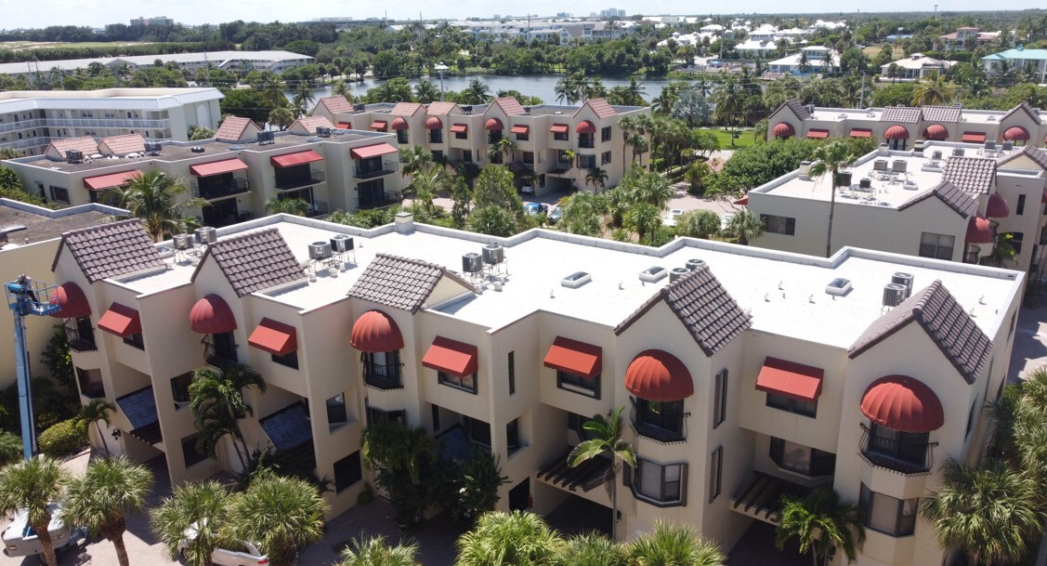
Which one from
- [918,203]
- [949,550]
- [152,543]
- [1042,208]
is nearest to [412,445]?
[152,543]

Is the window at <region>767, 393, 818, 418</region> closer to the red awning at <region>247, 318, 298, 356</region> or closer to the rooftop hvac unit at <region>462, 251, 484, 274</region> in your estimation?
the rooftop hvac unit at <region>462, 251, 484, 274</region>

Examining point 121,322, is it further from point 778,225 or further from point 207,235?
point 778,225

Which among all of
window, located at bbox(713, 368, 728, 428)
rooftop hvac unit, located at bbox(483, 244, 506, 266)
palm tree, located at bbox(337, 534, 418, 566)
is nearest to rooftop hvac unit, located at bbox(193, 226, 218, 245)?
rooftop hvac unit, located at bbox(483, 244, 506, 266)

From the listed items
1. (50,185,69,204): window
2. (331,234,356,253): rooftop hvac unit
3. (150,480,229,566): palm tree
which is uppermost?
(331,234,356,253): rooftop hvac unit

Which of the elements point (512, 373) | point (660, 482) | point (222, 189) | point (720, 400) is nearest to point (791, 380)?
point (720, 400)

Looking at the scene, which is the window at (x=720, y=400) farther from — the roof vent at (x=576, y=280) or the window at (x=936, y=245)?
the window at (x=936, y=245)

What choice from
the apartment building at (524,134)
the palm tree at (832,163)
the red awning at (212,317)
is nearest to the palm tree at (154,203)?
the red awning at (212,317)

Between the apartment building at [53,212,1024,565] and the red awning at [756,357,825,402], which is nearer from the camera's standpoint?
the apartment building at [53,212,1024,565]
